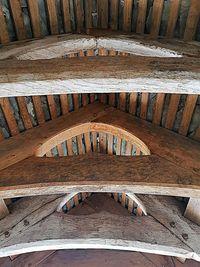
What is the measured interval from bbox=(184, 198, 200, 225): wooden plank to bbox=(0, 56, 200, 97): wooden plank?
2377 mm

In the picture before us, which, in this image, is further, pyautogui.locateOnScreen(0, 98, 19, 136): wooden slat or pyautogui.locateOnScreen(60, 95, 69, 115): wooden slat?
pyautogui.locateOnScreen(60, 95, 69, 115): wooden slat

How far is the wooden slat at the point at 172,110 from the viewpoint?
10.1ft

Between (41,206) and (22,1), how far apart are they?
2847 mm

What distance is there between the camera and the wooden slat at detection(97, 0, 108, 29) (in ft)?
9.48

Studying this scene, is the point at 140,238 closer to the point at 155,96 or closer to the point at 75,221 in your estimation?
the point at 75,221

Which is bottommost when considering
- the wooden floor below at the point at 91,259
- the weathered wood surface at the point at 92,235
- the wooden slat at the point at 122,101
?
the wooden floor below at the point at 91,259

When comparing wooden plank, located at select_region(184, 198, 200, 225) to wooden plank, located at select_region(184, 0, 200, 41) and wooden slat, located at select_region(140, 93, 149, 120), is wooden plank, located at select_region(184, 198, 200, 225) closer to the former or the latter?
wooden slat, located at select_region(140, 93, 149, 120)

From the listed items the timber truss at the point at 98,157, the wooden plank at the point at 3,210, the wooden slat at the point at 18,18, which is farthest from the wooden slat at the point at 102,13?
the wooden plank at the point at 3,210

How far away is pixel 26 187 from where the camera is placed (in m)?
2.68

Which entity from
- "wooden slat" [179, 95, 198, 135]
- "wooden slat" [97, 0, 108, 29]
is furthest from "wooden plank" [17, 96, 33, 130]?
"wooden slat" [179, 95, 198, 135]

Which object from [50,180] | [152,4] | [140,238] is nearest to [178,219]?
[140,238]

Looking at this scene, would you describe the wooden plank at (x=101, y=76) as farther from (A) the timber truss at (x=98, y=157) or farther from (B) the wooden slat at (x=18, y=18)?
(B) the wooden slat at (x=18, y=18)

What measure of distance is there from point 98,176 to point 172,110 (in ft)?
4.04

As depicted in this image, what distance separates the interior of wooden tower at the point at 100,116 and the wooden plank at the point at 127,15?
10 mm
